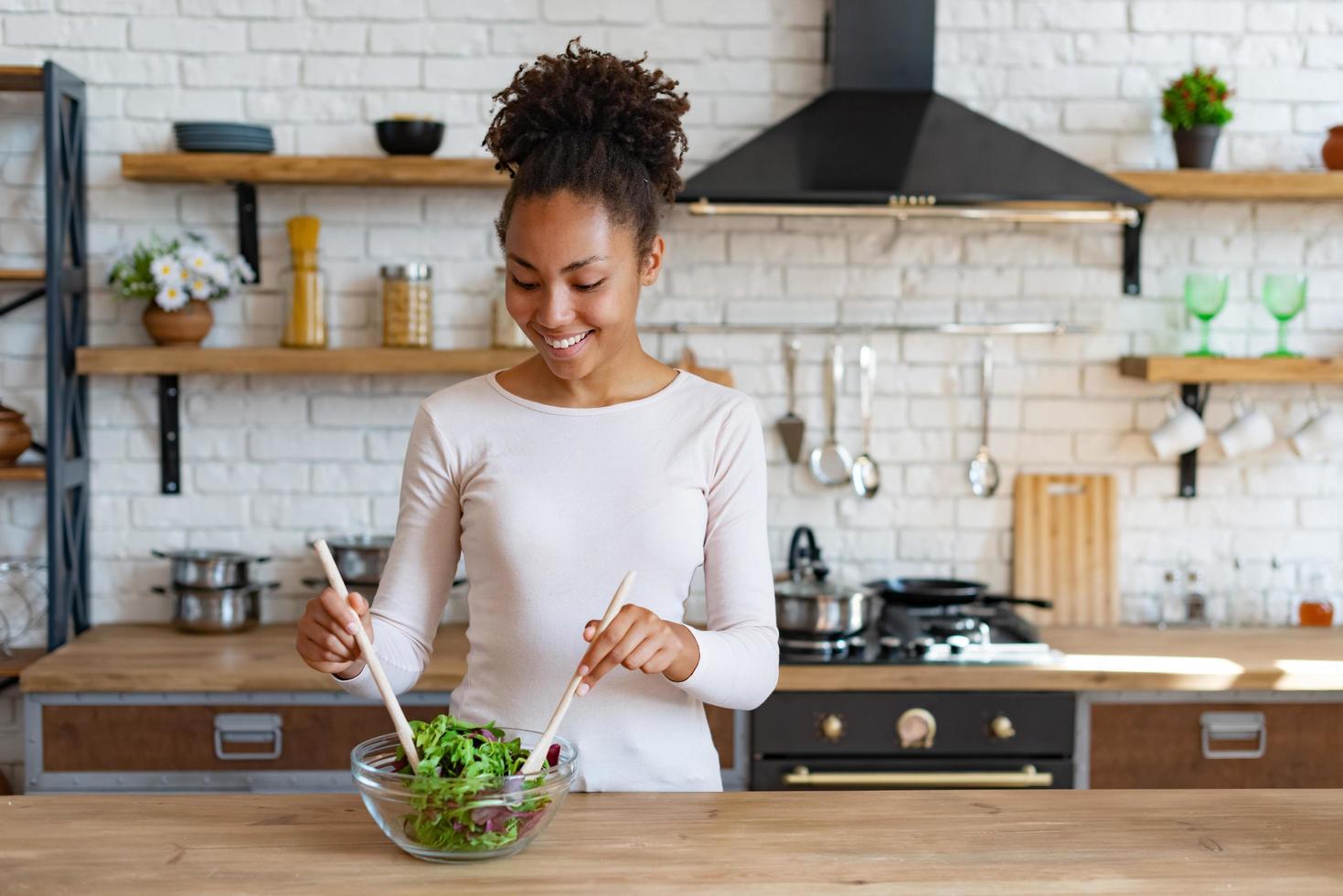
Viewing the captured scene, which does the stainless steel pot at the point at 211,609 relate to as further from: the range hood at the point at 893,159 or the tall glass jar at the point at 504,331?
the range hood at the point at 893,159

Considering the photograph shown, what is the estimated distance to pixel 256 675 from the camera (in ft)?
9.25

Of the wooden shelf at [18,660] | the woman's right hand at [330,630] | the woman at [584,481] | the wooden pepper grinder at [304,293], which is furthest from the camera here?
the wooden pepper grinder at [304,293]

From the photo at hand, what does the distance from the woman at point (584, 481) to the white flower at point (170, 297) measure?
1.57 meters

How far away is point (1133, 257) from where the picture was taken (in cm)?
345

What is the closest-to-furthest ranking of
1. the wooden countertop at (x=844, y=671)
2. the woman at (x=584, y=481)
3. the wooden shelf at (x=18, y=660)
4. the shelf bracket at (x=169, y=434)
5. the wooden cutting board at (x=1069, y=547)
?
the woman at (x=584, y=481), the wooden countertop at (x=844, y=671), the wooden shelf at (x=18, y=660), the shelf bracket at (x=169, y=434), the wooden cutting board at (x=1069, y=547)

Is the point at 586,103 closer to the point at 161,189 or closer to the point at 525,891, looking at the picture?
the point at 525,891

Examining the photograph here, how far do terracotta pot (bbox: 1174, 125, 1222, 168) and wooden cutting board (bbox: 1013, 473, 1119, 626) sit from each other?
788 mm

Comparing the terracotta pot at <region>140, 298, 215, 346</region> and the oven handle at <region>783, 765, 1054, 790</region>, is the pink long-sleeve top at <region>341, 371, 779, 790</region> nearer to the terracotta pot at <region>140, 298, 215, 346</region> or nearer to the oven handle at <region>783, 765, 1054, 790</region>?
the oven handle at <region>783, 765, 1054, 790</region>

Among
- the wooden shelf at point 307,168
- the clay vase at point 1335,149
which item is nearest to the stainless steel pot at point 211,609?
the wooden shelf at point 307,168

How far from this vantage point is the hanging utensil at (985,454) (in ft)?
11.3

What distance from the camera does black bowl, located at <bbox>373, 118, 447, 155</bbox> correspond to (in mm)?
3172

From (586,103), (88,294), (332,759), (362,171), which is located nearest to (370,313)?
(362,171)

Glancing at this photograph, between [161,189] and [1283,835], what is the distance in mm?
2827

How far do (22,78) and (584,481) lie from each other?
2.09 m
